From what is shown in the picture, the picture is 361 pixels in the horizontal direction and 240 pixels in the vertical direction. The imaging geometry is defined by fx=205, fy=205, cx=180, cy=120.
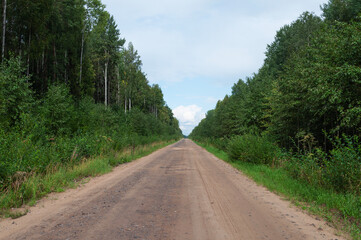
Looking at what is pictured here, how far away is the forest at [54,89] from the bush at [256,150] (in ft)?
30.2

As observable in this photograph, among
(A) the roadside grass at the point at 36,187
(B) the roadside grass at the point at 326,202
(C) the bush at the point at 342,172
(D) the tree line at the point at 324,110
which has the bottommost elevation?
(B) the roadside grass at the point at 326,202

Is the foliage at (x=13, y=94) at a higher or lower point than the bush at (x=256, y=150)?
higher

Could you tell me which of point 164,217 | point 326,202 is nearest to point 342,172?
point 326,202

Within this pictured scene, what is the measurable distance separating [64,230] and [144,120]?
29879mm

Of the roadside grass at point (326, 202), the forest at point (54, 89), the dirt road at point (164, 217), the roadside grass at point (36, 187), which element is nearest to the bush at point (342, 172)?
the roadside grass at point (326, 202)

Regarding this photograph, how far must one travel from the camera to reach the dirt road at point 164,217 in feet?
11.6

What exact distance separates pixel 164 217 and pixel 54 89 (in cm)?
1378

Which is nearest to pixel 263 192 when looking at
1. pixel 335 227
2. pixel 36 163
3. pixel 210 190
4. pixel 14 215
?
pixel 210 190

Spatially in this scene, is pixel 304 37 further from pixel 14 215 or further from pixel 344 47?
pixel 14 215

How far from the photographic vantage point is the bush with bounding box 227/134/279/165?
1194 cm

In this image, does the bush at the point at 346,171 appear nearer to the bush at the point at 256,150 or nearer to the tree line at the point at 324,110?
the tree line at the point at 324,110

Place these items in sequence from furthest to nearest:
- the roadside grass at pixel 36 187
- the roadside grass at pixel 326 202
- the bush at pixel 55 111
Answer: the bush at pixel 55 111, the roadside grass at pixel 36 187, the roadside grass at pixel 326 202

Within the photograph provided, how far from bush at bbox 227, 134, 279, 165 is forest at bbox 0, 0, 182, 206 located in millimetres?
9209

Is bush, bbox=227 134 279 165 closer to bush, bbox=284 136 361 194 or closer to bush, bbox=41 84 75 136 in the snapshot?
bush, bbox=284 136 361 194
